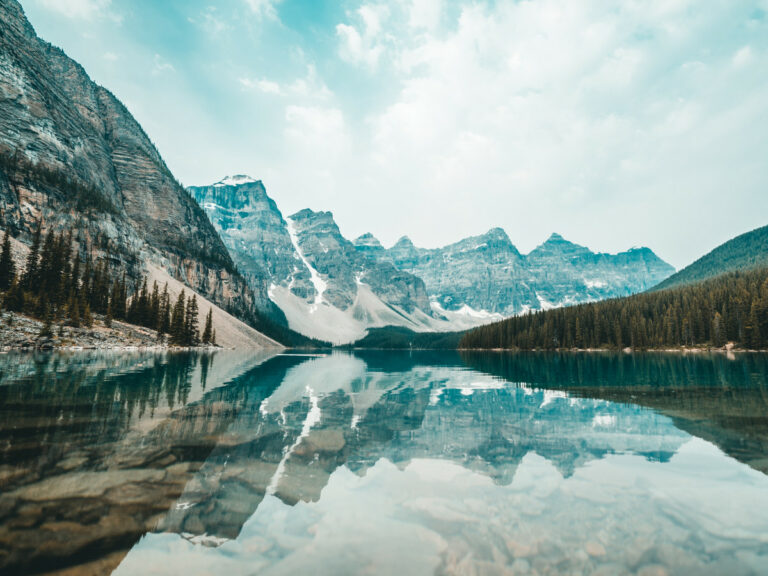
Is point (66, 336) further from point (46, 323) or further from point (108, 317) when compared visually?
point (108, 317)

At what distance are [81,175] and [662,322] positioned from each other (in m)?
198

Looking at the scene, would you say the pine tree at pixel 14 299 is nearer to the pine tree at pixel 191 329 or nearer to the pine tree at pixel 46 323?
the pine tree at pixel 46 323

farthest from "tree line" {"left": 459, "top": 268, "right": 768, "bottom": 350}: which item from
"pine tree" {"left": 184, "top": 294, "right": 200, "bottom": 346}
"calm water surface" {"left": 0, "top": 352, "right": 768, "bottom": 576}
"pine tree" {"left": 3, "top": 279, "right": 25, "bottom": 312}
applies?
"pine tree" {"left": 3, "top": 279, "right": 25, "bottom": 312}

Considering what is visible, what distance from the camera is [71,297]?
64.2m

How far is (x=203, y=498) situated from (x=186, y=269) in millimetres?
181063

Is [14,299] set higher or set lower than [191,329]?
higher

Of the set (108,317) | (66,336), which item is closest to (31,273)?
(108,317)

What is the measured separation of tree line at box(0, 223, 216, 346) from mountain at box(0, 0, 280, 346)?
843 cm

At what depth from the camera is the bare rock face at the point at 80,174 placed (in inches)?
3927

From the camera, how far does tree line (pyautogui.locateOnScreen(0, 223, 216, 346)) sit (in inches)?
2292

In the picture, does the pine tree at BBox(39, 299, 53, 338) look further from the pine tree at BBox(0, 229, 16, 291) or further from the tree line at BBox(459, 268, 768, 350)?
the tree line at BBox(459, 268, 768, 350)

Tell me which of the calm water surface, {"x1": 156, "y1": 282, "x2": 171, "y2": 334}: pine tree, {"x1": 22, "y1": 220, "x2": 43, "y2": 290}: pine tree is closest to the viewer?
the calm water surface

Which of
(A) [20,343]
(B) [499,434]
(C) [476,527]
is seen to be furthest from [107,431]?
(A) [20,343]

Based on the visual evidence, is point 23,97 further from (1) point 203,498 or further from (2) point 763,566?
(2) point 763,566
